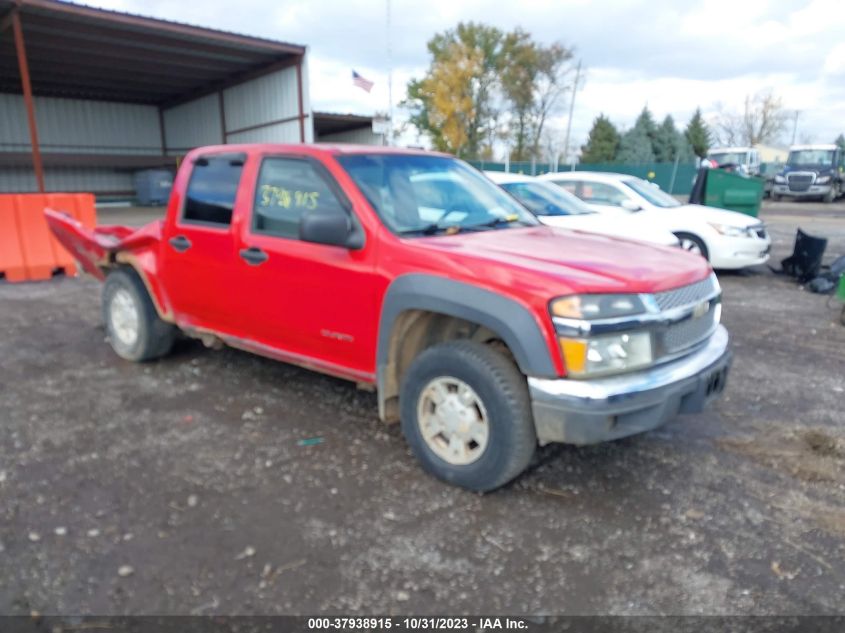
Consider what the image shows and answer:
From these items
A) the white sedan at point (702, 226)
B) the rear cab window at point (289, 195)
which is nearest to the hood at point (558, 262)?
the rear cab window at point (289, 195)

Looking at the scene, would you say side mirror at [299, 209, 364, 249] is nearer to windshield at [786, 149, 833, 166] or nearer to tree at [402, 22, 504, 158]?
windshield at [786, 149, 833, 166]

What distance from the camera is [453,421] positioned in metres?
3.26

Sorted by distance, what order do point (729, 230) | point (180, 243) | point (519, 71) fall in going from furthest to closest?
point (519, 71) → point (729, 230) → point (180, 243)

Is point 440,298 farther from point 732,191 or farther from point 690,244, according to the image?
point 732,191

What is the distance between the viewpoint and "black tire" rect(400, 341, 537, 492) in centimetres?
299

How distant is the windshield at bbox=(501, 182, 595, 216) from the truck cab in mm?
25953

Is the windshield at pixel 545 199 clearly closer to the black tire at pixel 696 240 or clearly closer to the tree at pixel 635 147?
the black tire at pixel 696 240

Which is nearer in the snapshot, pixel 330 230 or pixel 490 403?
pixel 490 403

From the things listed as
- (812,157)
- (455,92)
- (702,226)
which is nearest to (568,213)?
(702,226)

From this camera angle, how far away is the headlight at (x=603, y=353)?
2.83 metres

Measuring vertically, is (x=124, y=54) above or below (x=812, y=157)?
above

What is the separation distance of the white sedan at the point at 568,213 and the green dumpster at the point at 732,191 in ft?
13.6

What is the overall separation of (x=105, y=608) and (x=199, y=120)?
28917 millimetres

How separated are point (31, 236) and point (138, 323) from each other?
5.17 meters
